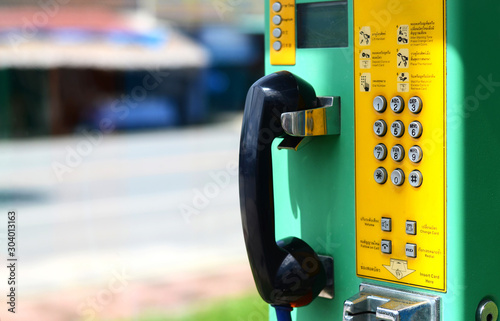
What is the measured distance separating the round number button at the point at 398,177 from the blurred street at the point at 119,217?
90.8 inches

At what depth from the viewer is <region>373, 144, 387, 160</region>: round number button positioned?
1311 millimetres

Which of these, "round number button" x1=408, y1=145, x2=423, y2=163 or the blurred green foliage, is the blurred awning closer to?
the blurred green foliage

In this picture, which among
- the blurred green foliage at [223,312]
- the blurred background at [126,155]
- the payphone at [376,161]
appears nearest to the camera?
the payphone at [376,161]

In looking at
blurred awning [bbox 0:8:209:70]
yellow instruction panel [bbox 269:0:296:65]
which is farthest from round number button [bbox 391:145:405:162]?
blurred awning [bbox 0:8:209:70]

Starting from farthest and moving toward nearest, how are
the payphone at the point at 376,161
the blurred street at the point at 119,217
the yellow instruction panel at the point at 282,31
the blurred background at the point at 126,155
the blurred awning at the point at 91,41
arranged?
the blurred awning at the point at 91,41
the blurred street at the point at 119,217
the blurred background at the point at 126,155
the yellow instruction panel at the point at 282,31
the payphone at the point at 376,161

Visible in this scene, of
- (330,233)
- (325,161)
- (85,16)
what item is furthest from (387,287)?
(85,16)

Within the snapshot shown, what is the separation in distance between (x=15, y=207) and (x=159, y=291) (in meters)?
4.58

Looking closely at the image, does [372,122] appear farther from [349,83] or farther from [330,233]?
[330,233]

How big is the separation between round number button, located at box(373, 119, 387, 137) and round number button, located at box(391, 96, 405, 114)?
0.10 feet

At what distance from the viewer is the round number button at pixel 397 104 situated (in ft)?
4.21

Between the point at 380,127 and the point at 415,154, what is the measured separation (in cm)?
8

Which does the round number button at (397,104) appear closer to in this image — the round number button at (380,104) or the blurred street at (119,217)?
the round number button at (380,104)

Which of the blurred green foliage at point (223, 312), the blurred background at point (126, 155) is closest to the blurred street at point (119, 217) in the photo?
the blurred background at point (126, 155)

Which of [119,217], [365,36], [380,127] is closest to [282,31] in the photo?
[365,36]
